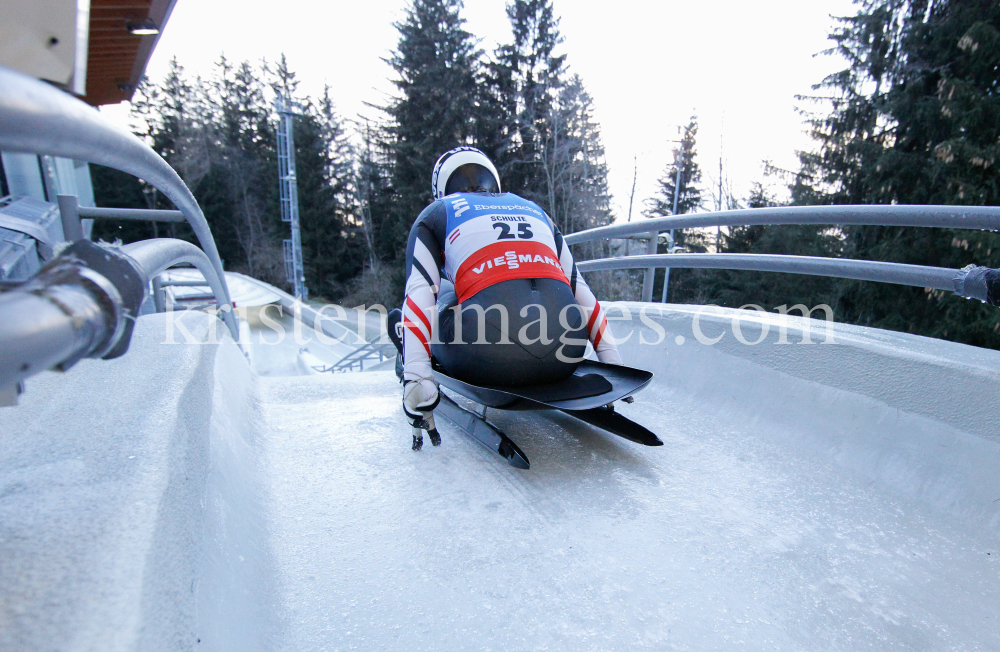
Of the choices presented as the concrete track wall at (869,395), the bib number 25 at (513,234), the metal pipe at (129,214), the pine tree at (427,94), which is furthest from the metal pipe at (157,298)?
the pine tree at (427,94)

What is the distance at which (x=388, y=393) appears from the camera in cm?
277

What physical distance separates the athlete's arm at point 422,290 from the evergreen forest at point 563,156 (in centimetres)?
257

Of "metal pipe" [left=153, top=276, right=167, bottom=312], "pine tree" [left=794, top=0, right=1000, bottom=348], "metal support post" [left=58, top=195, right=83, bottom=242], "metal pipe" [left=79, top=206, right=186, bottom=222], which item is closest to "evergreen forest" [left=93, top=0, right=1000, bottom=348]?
"pine tree" [left=794, top=0, right=1000, bottom=348]

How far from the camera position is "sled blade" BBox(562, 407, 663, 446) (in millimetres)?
1927

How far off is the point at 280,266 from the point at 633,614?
36.3 metres

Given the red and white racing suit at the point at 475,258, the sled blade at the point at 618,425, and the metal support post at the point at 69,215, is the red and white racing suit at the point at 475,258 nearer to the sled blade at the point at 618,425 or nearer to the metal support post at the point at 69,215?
the sled blade at the point at 618,425

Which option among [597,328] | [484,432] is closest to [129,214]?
[484,432]

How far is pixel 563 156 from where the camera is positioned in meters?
20.9

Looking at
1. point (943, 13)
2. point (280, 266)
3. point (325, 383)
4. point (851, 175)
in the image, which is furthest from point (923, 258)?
point (280, 266)

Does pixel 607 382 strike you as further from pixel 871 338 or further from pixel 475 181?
pixel 475 181

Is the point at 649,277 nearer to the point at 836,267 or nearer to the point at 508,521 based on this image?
the point at 836,267

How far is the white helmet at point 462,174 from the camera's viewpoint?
253 centimetres

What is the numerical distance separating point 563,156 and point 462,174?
1959 centimetres

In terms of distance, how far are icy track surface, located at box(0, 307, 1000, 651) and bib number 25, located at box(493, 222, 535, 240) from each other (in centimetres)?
84
